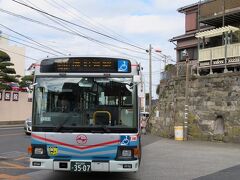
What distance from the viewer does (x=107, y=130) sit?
8.77 metres

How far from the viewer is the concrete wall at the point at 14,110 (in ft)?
127

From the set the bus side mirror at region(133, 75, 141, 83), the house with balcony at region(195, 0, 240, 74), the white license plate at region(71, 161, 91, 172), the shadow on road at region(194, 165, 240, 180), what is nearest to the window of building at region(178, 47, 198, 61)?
the house with balcony at region(195, 0, 240, 74)

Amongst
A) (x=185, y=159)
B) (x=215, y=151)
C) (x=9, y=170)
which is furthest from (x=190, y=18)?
(x=9, y=170)

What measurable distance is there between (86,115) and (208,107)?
1611cm

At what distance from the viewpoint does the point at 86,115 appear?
8891 millimetres

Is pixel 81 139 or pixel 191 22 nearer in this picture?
pixel 81 139

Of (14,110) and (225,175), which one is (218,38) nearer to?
(225,175)

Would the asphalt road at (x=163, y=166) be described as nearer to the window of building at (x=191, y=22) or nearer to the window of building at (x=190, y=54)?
the window of building at (x=190, y=54)

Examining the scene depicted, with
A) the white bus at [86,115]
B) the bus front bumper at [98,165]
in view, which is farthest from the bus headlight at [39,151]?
the bus front bumper at [98,165]

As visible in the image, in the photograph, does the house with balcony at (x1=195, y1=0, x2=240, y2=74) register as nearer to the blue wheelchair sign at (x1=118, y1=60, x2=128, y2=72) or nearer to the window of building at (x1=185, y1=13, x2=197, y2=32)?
the window of building at (x1=185, y1=13, x2=197, y2=32)

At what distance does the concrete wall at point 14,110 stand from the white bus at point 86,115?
100 feet

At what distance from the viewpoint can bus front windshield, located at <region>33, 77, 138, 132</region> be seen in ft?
29.1

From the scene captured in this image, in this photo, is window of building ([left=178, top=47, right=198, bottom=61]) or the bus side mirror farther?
window of building ([left=178, top=47, right=198, bottom=61])

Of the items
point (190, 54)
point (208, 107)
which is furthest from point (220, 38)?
point (208, 107)
